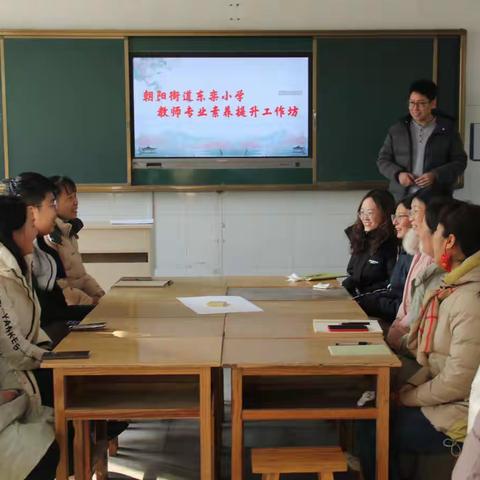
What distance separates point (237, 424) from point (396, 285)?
1525 mm

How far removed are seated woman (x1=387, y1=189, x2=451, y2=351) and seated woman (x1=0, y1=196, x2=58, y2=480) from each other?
4.61 feet

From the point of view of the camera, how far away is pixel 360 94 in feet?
19.6

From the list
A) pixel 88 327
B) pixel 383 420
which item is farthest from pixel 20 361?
pixel 383 420

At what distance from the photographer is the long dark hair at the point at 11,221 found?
102 inches

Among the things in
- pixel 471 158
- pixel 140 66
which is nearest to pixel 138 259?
pixel 140 66

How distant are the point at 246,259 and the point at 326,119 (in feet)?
4.35

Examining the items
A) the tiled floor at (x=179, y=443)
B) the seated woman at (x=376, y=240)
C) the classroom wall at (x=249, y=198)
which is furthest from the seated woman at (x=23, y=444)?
the classroom wall at (x=249, y=198)

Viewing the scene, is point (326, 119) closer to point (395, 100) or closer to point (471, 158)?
point (395, 100)

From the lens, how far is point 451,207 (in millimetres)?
2562

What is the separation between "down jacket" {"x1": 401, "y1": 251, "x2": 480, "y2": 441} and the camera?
87.0 inches

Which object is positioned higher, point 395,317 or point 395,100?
point 395,100

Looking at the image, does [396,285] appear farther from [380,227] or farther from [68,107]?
[68,107]

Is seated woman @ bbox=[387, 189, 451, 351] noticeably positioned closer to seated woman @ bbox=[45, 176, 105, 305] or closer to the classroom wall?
seated woman @ bbox=[45, 176, 105, 305]

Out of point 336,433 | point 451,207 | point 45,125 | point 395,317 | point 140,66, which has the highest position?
point 140,66
